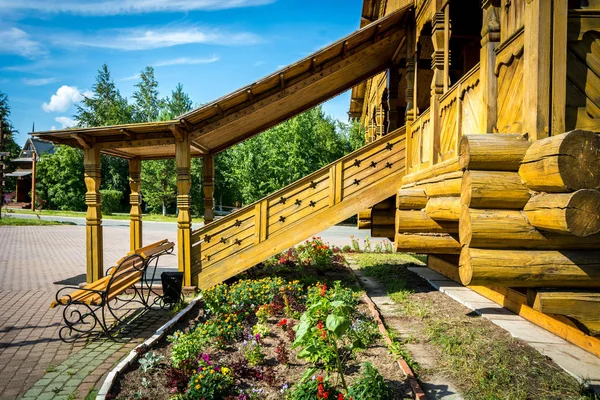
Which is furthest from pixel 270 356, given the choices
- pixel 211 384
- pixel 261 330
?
pixel 211 384

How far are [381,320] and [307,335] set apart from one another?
2561 mm

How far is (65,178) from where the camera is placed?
128 feet

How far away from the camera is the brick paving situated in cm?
407

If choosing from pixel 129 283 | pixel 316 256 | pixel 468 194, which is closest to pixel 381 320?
pixel 468 194

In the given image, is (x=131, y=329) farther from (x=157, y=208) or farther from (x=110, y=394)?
(x=157, y=208)

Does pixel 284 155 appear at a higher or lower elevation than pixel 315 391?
higher

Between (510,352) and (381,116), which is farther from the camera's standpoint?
(381,116)

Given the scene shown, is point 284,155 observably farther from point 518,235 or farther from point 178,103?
point 518,235

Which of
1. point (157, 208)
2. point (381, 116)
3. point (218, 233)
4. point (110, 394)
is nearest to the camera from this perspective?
point (110, 394)

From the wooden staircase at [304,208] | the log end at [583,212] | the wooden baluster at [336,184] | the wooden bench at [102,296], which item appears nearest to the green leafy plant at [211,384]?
the wooden bench at [102,296]

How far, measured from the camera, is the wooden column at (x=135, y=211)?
9.77 meters

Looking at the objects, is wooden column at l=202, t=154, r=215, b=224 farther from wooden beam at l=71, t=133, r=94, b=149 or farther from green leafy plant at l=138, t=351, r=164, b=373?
green leafy plant at l=138, t=351, r=164, b=373

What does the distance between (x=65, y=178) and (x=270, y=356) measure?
137 ft

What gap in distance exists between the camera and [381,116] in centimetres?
1145
